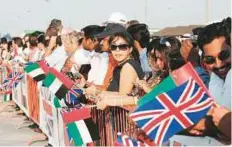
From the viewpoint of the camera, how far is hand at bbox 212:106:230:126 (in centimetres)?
285

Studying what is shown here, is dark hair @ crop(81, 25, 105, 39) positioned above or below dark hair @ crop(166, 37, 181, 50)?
above

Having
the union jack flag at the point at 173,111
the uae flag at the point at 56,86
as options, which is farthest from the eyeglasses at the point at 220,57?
the uae flag at the point at 56,86

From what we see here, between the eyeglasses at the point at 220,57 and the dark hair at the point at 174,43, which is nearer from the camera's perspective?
the eyeglasses at the point at 220,57

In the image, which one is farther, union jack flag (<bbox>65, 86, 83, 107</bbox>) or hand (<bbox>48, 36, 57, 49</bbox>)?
hand (<bbox>48, 36, 57, 49</bbox>)

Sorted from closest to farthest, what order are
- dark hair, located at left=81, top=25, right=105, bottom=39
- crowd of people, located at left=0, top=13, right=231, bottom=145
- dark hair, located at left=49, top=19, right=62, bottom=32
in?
crowd of people, located at left=0, top=13, right=231, bottom=145
dark hair, located at left=81, top=25, right=105, bottom=39
dark hair, located at left=49, top=19, right=62, bottom=32

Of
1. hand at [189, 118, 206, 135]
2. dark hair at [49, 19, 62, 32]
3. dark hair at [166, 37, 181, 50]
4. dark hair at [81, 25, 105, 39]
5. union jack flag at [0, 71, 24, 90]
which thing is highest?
dark hair at [49, 19, 62, 32]

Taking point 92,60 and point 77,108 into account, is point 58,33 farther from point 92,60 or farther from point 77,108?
point 77,108

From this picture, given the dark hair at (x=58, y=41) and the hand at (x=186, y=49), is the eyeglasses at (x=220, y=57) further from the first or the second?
the dark hair at (x=58, y=41)

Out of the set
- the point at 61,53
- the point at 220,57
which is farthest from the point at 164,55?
the point at 61,53

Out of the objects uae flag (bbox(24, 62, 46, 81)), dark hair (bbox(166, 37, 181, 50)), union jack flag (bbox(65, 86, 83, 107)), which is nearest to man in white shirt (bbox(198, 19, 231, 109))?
dark hair (bbox(166, 37, 181, 50))

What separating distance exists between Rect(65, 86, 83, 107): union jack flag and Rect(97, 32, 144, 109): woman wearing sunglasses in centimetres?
57

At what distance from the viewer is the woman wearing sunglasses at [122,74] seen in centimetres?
464

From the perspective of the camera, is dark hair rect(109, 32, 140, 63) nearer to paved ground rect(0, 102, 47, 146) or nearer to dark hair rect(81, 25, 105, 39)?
dark hair rect(81, 25, 105, 39)

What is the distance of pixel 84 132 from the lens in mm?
4980
